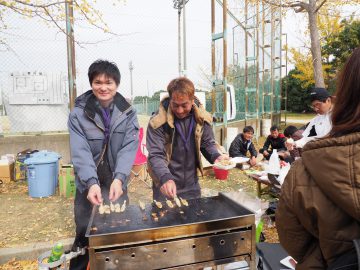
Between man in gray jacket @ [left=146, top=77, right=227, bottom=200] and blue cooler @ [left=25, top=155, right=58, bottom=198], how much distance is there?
134 inches

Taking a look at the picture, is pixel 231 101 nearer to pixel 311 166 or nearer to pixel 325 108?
pixel 325 108

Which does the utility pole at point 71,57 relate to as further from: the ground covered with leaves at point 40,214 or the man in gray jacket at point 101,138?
the man in gray jacket at point 101,138

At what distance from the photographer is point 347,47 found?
2209 cm

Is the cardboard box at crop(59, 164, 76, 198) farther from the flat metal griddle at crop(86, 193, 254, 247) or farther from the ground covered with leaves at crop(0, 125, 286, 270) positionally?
the flat metal griddle at crop(86, 193, 254, 247)

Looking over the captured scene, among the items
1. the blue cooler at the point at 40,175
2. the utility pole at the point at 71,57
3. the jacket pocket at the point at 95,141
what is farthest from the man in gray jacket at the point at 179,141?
the utility pole at the point at 71,57

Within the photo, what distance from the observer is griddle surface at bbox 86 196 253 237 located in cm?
180

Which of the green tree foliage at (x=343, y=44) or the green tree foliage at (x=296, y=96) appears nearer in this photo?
the green tree foliage at (x=343, y=44)

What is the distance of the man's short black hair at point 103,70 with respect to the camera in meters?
2.36

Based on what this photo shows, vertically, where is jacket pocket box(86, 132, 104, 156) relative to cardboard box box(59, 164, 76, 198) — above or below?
above

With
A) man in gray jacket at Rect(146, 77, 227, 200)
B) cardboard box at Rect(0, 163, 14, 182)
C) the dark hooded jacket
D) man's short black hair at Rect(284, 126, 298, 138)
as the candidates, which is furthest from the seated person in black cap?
the dark hooded jacket

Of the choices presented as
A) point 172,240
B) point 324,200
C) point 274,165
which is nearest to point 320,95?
point 274,165

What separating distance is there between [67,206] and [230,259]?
3794 mm

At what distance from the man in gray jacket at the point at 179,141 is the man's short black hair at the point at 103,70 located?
1.54 ft

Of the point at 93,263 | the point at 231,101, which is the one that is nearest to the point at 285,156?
the point at 231,101
